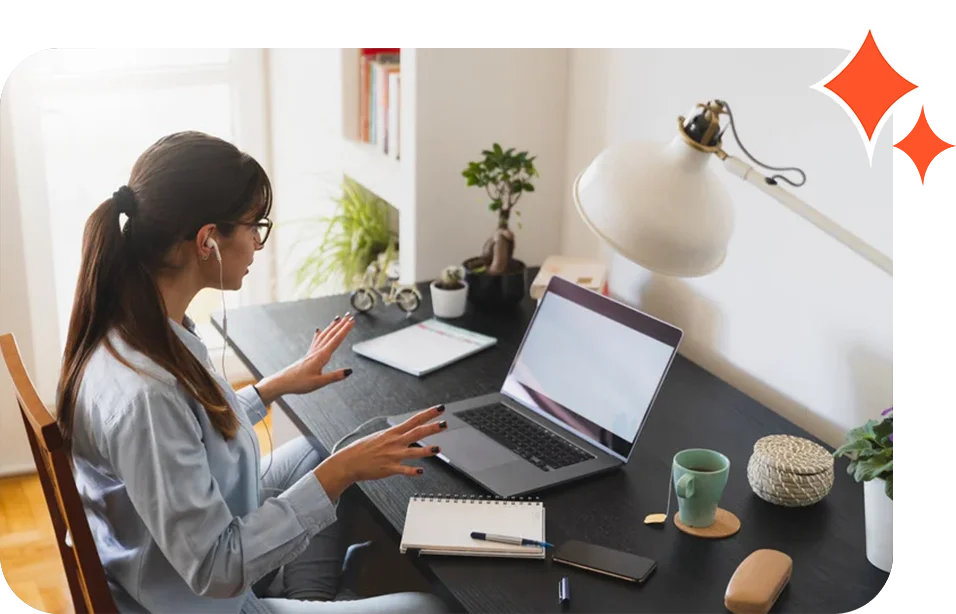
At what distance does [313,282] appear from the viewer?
3.23 meters

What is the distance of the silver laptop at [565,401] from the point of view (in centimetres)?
184

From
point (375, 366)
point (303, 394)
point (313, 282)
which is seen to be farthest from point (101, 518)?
point (313, 282)

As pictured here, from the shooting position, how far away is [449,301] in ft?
8.05

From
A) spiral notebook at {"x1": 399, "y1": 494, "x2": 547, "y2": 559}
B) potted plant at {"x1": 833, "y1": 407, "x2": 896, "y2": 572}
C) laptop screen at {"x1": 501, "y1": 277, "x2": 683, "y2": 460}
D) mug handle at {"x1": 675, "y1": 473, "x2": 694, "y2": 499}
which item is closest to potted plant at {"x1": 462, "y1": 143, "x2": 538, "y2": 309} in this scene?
laptop screen at {"x1": 501, "y1": 277, "x2": 683, "y2": 460}

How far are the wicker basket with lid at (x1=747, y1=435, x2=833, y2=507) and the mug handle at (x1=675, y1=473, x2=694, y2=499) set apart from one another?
0.56 feet

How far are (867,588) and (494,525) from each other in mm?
532

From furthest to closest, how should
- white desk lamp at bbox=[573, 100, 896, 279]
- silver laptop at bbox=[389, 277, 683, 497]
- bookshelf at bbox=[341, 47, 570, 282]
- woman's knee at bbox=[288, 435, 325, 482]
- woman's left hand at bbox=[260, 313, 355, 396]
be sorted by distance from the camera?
bookshelf at bbox=[341, 47, 570, 282], woman's knee at bbox=[288, 435, 325, 482], woman's left hand at bbox=[260, 313, 355, 396], silver laptop at bbox=[389, 277, 683, 497], white desk lamp at bbox=[573, 100, 896, 279]

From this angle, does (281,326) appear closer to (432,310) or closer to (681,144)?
(432,310)

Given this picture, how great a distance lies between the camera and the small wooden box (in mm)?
1465

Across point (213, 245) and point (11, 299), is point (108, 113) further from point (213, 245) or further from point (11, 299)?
point (213, 245)

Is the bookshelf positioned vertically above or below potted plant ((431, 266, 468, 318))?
above

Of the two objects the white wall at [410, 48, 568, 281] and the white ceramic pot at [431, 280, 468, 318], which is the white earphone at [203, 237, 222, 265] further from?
the white wall at [410, 48, 568, 281]

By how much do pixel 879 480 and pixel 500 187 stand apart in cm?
124

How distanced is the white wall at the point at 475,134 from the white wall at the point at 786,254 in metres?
0.22
